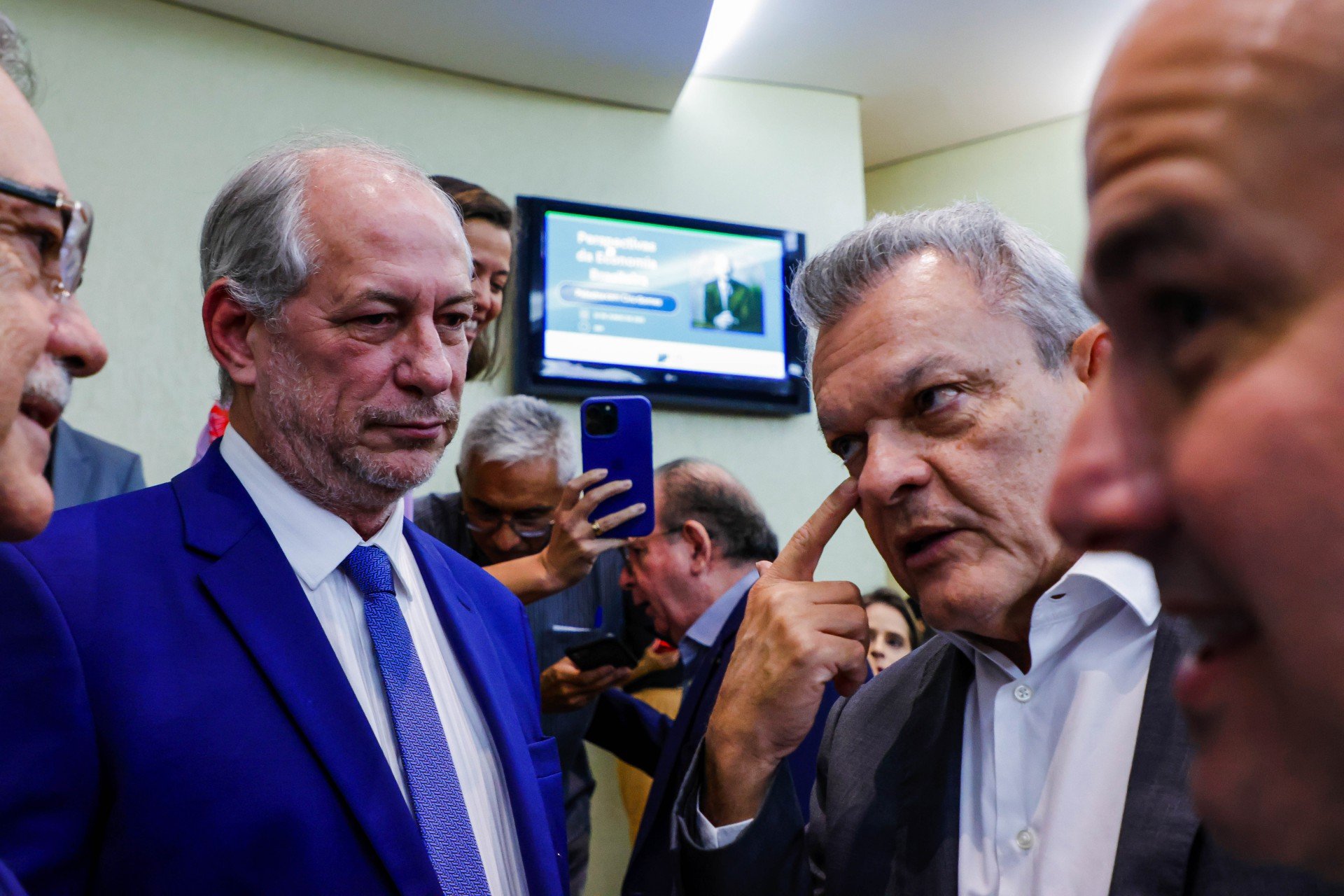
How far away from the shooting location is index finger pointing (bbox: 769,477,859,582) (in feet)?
5.23

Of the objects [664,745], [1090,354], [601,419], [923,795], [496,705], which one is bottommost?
[664,745]

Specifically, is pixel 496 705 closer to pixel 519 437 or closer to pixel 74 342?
pixel 74 342

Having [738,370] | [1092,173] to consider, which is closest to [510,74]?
[738,370]

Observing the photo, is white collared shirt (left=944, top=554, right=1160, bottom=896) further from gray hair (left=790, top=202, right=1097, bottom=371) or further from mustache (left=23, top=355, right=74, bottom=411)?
mustache (left=23, top=355, right=74, bottom=411)

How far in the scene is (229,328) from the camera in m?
1.57

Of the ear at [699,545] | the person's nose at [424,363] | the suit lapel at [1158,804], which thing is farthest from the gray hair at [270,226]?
the ear at [699,545]

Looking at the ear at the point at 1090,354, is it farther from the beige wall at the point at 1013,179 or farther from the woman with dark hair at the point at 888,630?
the beige wall at the point at 1013,179

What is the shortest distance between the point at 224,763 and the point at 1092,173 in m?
1.10

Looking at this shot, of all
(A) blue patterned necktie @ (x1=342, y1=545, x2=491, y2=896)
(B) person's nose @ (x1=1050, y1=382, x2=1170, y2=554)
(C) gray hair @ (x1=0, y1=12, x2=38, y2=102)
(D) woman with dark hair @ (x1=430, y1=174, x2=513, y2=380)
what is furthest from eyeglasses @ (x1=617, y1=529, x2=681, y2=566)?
(B) person's nose @ (x1=1050, y1=382, x2=1170, y2=554)

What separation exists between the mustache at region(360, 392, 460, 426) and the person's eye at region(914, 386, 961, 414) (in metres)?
0.70

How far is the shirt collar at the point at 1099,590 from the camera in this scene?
129cm

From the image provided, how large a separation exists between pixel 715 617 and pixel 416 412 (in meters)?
1.64

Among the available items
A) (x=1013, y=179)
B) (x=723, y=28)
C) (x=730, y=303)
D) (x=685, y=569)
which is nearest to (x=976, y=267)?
(x=685, y=569)

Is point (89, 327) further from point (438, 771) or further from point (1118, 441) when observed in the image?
point (1118, 441)
